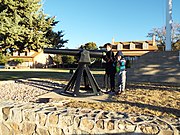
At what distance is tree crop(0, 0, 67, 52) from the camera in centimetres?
1222

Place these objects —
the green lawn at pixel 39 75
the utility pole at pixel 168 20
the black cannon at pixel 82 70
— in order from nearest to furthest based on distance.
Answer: the black cannon at pixel 82 70 < the utility pole at pixel 168 20 < the green lawn at pixel 39 75

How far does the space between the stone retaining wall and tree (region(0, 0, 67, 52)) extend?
8.71 meters

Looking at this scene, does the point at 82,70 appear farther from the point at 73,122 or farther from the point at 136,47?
the point at 136,47

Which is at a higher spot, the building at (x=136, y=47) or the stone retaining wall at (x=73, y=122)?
the building at (x=136, y=47)

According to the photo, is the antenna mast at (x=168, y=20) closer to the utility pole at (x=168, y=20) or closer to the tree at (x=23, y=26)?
the utility pole at (x=168, y=20)

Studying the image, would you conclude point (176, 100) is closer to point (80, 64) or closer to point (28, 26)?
point (80, 64)

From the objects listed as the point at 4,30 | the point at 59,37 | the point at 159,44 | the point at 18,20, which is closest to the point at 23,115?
the point at 4,30

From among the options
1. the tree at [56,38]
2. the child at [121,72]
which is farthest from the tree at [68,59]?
the child at [121,72]

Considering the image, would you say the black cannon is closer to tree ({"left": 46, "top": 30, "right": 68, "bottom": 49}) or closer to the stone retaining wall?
the stone retaining wall

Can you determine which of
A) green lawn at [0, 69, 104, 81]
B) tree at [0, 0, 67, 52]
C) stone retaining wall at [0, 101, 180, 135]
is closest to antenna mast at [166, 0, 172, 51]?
green lawn at [0, 69, 104, 81]

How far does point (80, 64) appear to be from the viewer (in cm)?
777

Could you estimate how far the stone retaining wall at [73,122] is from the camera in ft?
10.4

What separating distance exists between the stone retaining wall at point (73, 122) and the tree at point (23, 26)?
8.71 metres

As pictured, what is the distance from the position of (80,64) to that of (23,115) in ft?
13.1
